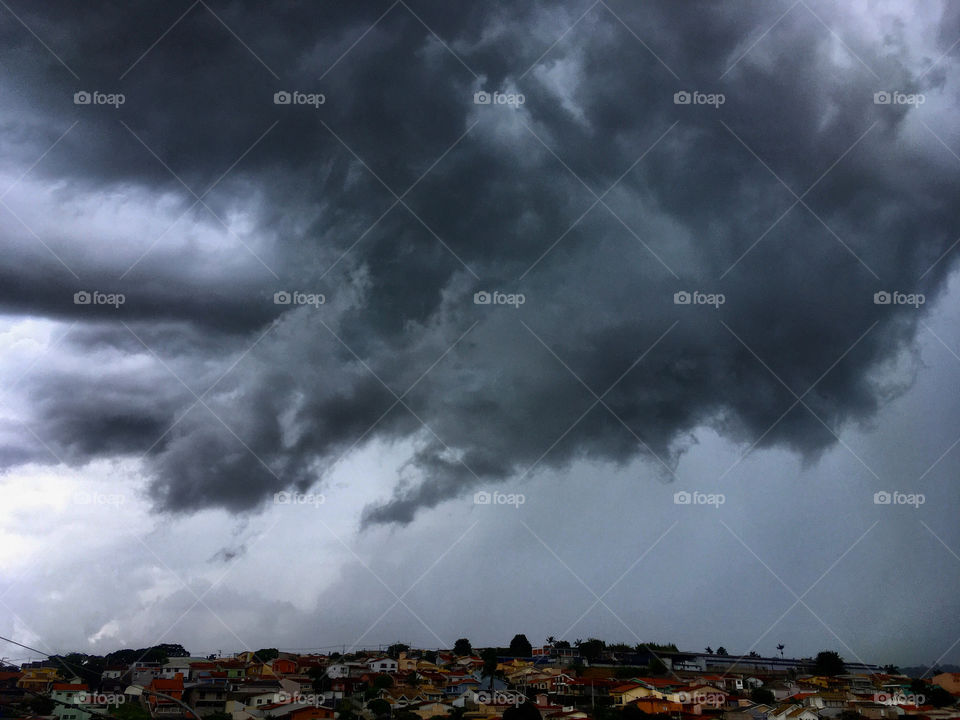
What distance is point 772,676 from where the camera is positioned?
68.8 meters

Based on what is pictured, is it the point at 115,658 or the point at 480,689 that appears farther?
the point at 115,658

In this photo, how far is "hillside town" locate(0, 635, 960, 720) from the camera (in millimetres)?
43000

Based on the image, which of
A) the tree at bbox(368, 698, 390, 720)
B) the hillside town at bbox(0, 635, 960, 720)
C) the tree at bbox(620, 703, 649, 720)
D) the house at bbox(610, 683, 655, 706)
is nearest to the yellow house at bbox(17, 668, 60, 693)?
the hillside town at bbox(0, 635, 960, 720)

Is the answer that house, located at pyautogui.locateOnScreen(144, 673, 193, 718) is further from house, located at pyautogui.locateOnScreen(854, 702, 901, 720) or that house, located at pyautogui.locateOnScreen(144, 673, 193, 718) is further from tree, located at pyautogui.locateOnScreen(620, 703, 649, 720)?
house, located at pyautogui.locateOnScreen(854, 702, 901, 720)

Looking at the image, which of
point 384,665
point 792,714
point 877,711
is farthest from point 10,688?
point 877,711

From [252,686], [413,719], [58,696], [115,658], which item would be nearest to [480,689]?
[413,719]

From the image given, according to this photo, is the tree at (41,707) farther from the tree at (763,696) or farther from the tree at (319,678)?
the tree at (763,696)

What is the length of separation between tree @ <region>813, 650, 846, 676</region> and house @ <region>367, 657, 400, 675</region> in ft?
128

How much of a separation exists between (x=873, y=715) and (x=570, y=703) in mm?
17248

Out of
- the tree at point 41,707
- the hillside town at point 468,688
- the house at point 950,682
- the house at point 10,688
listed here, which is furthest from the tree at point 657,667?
the house at point 10,688

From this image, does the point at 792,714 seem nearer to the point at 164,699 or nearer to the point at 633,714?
the point at 633,714

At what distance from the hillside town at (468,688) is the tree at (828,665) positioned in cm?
13

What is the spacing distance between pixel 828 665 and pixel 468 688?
3988 centimetres

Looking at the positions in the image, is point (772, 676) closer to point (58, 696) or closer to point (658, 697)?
point (658, 697)
